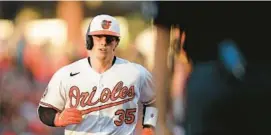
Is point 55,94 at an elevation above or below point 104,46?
below

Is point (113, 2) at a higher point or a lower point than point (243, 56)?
higher

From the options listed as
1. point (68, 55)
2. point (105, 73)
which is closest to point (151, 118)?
point (105, 73)

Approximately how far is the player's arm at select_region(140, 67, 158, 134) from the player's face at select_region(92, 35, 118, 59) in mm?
140

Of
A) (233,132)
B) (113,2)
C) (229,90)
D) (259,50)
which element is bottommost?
(233,132)

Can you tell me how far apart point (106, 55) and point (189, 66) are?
0.35m

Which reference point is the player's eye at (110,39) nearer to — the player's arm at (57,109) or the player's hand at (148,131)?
the player's arm at (57,109)

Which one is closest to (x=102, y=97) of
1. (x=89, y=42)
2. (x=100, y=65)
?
(x=100, y=65)

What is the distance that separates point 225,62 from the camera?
2590 mm

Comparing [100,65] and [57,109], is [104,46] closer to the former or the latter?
[100,65]

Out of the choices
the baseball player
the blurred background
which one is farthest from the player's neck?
the blurred background

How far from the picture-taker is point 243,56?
101 inches

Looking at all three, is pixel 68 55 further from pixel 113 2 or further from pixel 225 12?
pixel 225 12

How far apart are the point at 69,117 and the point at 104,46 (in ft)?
0.94

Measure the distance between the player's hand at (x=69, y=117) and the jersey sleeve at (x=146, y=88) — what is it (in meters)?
0.24
